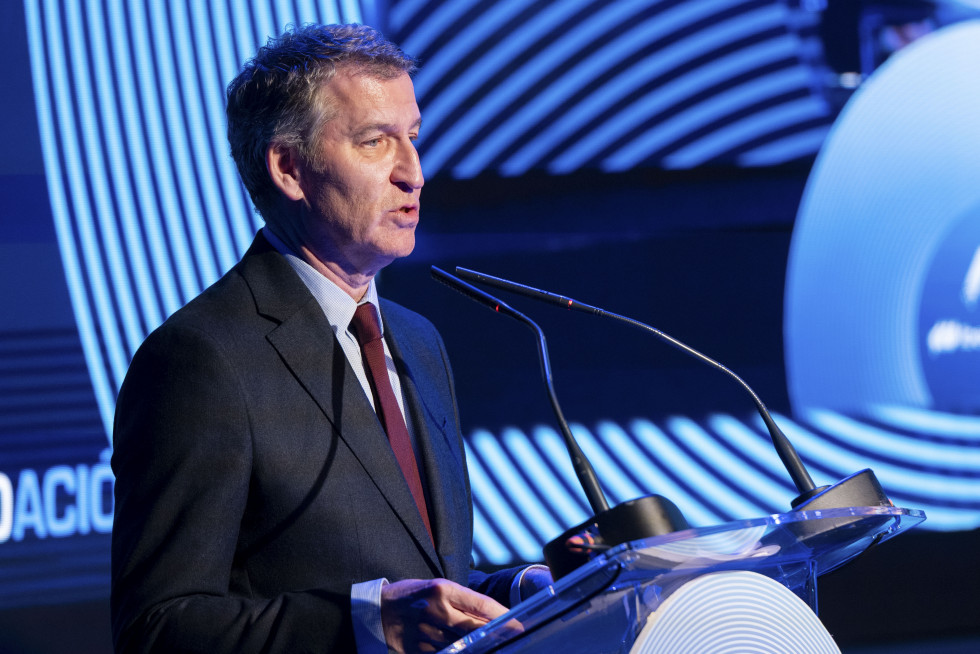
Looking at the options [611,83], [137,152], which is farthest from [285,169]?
[611,83]

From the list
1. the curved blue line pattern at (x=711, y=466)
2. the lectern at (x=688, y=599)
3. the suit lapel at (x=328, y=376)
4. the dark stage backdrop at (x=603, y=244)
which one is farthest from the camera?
the curved blue line pattern at (x=711, y=466)

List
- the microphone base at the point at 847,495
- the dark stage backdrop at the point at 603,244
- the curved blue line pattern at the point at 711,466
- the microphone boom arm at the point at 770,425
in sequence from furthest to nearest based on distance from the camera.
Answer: the curved blue line pattern at the point at 711,466, the dark stage backdrop at the point at 603,244, the microphone boom arm at the point at 770,425, the microphone base at the point at 847,495

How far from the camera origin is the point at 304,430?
139 centimetres

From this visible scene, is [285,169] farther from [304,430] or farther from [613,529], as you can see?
[613,529]

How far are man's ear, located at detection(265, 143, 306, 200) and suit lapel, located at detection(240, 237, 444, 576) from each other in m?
0.13

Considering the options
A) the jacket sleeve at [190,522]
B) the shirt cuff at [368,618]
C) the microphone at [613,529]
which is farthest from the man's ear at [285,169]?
the microphone at [613,529]

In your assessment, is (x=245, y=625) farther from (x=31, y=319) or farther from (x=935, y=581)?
(x=935, y=581)

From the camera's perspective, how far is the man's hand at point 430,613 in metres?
1.00

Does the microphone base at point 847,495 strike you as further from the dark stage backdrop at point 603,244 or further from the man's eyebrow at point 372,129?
the dark stage backdrop at point 603,244

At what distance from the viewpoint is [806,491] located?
1.15m

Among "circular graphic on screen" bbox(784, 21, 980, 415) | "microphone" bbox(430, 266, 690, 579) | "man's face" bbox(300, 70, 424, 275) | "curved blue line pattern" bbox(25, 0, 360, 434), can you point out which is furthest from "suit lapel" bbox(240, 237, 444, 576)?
"circular graphic on screen" bbox(784, 21, 980, 415)

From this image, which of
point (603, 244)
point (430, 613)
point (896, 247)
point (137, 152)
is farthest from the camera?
point (896, 247)

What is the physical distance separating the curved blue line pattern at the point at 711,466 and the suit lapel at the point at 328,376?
1416 millimetres

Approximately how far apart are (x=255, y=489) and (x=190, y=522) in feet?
0.40
